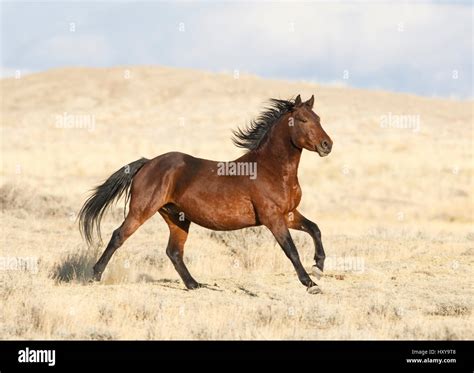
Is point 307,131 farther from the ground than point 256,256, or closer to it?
farther from the ground

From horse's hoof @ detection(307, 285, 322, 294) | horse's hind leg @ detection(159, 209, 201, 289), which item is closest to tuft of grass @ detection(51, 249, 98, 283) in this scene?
horse's hind leg @ detection(159, 209, 201, 289)

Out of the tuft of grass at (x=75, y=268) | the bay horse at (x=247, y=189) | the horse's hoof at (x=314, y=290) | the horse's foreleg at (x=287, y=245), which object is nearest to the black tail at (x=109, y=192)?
the bay horse at (x=247, y=189)

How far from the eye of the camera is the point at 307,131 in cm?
1070

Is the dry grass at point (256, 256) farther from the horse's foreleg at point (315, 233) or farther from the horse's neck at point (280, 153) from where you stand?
the horse's neck at point (280, 153)

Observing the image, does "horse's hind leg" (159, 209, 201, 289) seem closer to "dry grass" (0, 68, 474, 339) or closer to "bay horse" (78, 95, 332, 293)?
"bay horse" (78, 95, 332, 293)

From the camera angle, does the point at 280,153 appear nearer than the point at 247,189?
No

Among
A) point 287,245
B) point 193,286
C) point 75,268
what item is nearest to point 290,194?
point 287,245

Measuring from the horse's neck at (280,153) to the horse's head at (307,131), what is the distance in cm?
12

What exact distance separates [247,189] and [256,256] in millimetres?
3612

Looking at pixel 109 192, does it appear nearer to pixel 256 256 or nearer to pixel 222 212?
pixel 222 212

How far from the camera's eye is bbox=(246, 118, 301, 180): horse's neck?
10.9m

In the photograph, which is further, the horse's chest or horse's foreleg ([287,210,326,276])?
horse's foreleg ([287,210,326,276])

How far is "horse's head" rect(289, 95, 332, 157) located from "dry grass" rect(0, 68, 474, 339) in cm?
175
